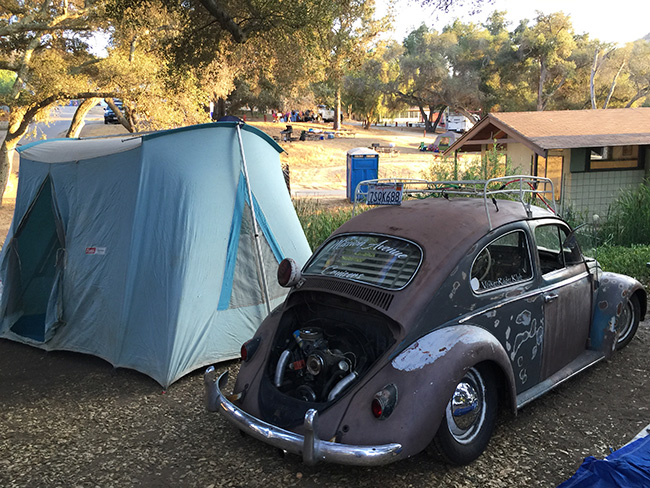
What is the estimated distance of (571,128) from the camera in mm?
14477

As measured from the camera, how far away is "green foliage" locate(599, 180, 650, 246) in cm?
1013

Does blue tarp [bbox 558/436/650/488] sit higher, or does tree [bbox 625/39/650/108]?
tree [bbox 625/39/650/108]

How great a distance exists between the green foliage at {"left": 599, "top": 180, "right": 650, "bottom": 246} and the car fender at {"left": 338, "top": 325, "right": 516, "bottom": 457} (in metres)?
7.84

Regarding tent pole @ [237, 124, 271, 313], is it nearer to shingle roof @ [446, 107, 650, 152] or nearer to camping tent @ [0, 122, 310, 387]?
camping tent @ [0, 122, 310, 387]

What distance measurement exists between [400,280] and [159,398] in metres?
2.56

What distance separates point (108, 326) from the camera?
563 centimetres

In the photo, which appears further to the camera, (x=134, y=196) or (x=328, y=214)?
(x=328, y=214)

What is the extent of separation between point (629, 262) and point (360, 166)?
1341 centimetres

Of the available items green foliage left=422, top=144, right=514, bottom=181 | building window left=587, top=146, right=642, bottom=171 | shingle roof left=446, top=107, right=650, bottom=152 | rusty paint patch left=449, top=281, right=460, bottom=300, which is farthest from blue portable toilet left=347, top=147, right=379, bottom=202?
rusty paint patch left=449, top=281, right=460, bottom=300

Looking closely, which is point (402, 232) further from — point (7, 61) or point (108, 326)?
point (7, 61)

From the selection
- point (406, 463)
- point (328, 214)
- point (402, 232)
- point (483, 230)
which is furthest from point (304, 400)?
point (328, 214)

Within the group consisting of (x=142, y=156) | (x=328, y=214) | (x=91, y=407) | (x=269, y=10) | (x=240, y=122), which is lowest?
(x=91, y=407)

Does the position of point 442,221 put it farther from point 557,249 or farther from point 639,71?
point 639,71

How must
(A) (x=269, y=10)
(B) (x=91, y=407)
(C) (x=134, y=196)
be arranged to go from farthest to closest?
(A) (x=269, y=10) < (C) (x=134, y=196) < (B) (x=91, y=407)
